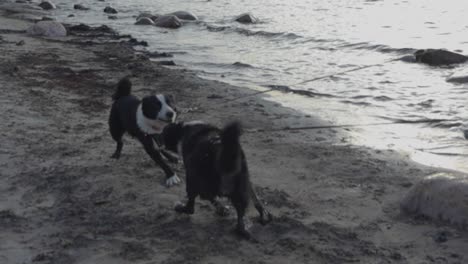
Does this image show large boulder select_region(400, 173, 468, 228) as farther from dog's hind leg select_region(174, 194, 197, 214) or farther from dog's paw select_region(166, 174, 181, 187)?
dog's paw select_region(166, 174, 181, 187)

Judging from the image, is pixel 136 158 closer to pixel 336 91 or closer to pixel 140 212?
pixel 140 212

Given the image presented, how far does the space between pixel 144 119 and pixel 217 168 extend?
1637mm

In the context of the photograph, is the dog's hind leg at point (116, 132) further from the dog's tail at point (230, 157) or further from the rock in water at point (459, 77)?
the rock in water at point (459, 77)

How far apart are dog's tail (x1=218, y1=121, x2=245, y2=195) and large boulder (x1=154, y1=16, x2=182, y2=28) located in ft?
58.9

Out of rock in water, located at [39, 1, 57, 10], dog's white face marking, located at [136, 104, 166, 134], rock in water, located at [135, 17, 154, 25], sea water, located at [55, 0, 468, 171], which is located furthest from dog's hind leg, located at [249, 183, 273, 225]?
rock in water, located at [39, 1, 57, 10]

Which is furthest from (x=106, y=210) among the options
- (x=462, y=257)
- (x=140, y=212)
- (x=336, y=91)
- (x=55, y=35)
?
(x=55, y=35)

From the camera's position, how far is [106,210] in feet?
18.2

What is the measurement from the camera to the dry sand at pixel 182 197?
4.75 metres

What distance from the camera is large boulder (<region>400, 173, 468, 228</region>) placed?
507 centimetres

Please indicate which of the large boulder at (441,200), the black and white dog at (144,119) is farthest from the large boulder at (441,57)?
the large boulder at (441,200)

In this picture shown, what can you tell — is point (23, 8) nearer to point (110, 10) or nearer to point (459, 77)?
point (110, 10)

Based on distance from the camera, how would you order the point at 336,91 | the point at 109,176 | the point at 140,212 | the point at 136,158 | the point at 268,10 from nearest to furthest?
the point at 140,212 < the point at 109,176 < the point at 136,158 < the point at 336,91 < the point at 268,10

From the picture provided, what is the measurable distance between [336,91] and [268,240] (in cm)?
702

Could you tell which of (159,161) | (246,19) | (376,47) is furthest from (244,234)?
(246,19)
